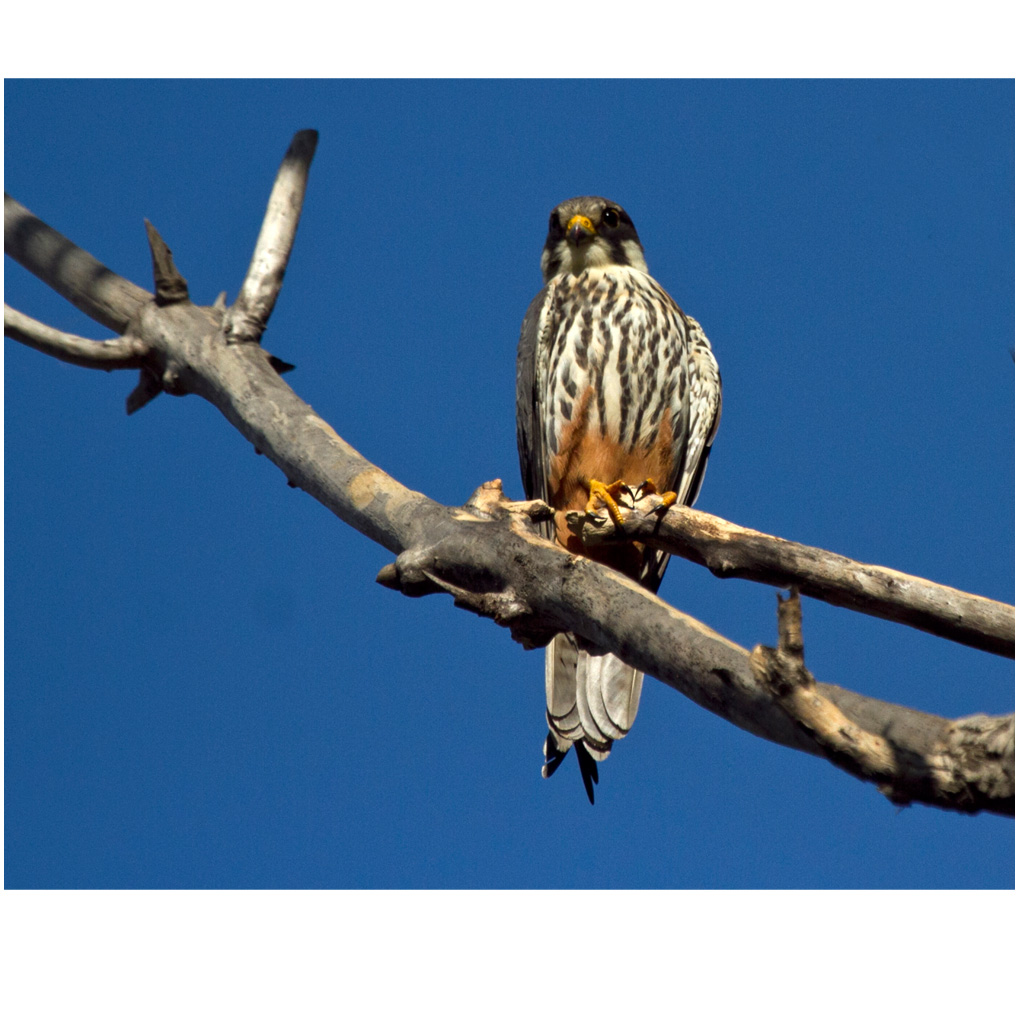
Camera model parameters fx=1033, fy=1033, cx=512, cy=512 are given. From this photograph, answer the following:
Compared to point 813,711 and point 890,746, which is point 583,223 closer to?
point 813,711

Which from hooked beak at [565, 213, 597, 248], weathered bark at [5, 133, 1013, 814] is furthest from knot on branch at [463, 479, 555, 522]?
hooked beak at [565, 213, 597, 248]

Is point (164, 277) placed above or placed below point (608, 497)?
above

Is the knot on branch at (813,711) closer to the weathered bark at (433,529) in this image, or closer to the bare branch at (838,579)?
the weathered bark at (433,529)

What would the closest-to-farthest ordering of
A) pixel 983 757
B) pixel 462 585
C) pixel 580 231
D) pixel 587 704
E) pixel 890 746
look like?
pixel 983 757
pixel 890 746
pixel 462 585
pixel 587 704
pixel 580 231

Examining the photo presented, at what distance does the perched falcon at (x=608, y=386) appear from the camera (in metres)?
4.90

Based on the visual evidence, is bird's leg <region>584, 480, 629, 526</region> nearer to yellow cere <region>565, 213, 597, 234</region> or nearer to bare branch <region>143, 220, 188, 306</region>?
yellow cere <region>565, 213, 597, 234</region>

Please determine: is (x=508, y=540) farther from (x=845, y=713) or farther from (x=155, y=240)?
(x=155, y=240)

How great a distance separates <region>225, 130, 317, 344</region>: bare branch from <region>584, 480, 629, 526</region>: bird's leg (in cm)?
155

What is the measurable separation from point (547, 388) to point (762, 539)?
89.4 inches

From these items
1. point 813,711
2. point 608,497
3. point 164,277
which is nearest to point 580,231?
point 608,497

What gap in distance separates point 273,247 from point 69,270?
88 cm

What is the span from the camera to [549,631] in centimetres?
318

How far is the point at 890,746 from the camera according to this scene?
6.64ft

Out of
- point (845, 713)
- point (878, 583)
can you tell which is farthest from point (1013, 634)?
point (845, 713)
